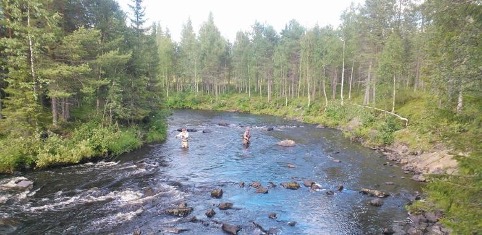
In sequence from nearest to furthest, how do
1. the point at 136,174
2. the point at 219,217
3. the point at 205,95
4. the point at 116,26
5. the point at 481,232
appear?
the point at 481,232, the point at 219,217, the point at 136,174, the point at 116,26, the point at 205,95

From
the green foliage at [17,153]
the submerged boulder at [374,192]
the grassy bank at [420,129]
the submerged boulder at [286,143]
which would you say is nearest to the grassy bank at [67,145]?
the green foliage at [17,153]

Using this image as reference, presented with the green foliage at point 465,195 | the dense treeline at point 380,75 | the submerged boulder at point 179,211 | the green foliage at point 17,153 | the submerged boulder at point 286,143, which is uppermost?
the dense treeline at point 380,75

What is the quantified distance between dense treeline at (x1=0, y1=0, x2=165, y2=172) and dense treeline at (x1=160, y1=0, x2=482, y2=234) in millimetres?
24911

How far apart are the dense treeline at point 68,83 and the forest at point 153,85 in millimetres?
111

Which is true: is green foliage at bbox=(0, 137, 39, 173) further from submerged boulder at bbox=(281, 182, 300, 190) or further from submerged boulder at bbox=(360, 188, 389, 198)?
submerged boulder at bbox=(360, 188, 389, 198)

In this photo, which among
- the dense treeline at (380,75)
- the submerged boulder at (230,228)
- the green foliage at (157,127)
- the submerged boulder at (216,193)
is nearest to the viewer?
the dense treeline at (380,75)

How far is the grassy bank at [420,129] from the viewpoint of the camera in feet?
28.7

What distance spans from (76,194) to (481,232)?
65.8ft

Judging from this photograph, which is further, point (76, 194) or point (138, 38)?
point (138, 38)

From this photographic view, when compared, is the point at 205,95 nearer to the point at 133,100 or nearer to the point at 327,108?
the point at 327,108

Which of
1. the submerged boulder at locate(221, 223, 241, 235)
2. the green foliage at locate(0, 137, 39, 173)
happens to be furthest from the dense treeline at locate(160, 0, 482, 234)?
the green foliage at locate(0, 137, 39, 173)

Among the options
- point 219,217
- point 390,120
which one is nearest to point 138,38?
point 219,217

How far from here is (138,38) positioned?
37.4 meters

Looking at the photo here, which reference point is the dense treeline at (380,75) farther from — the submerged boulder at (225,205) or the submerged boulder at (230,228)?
the submerged boulder at (225,205)
